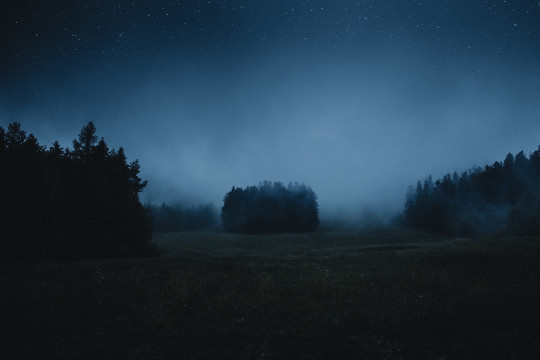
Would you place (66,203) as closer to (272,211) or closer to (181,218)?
(272,211)

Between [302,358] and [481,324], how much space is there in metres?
6.28

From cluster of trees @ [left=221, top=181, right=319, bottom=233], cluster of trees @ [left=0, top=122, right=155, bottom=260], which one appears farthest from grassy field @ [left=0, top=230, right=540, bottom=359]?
cluster of trees @ [left=221, top=181, right=319, bottom=233]

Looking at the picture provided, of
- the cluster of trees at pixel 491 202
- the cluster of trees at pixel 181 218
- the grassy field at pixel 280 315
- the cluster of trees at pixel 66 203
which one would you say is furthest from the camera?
the cluster of trees at pixel 181 218

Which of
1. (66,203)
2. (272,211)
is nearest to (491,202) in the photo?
(272,211)

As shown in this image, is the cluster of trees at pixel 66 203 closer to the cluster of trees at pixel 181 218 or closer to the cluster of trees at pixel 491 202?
the cluster of trees at pixel 491 202

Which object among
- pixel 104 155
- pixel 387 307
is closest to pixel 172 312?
pixel 387 307

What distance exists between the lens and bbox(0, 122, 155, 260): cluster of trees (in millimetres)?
25734

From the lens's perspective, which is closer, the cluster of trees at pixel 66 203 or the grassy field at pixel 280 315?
the grassy field at pixel 280 315

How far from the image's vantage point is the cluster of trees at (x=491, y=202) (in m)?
53.1

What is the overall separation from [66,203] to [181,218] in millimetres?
108689

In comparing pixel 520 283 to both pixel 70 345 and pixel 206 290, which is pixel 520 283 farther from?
pixel 70 345

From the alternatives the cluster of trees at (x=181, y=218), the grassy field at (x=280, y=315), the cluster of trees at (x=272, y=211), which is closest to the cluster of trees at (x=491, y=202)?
the cluster of trees at (x=272, y=211)

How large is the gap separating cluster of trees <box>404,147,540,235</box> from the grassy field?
47.9 metres

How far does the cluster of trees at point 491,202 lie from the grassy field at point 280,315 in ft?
157
